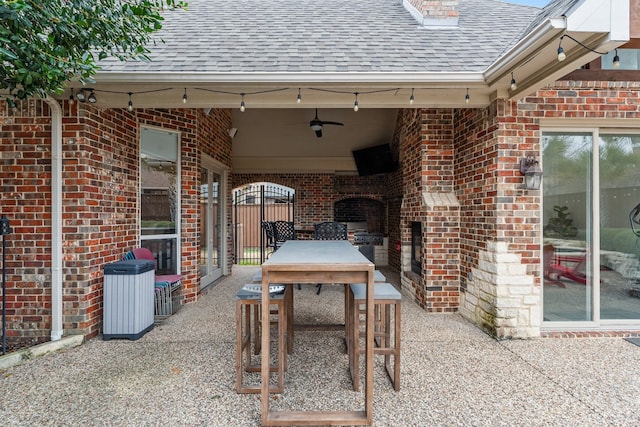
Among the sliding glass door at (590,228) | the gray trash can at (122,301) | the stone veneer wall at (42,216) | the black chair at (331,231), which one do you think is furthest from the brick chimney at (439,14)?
the gray trash can at (122,301)

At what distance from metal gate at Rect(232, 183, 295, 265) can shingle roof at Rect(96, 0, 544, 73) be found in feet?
13.7

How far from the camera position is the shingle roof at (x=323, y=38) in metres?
3.32

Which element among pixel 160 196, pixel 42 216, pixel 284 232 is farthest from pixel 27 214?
pixel 284 232

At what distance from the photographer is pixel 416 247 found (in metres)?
4.83

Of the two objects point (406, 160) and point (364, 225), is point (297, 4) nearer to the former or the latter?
point (406, 160)

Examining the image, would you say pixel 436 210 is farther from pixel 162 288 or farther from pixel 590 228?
pixel 162 288

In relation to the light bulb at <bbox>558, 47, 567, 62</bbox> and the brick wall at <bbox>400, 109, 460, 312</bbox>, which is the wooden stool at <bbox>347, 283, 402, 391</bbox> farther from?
the light bulb at <bbox>558, 47, 567, 62</bbox>

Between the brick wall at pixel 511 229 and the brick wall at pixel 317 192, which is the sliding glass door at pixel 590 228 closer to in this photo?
the brick wall at pixel 511 229

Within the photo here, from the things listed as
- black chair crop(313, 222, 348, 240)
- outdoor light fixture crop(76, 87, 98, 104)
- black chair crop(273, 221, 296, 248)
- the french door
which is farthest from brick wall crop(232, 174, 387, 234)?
outdoor light fixture crop(76, 87, 98, 104)

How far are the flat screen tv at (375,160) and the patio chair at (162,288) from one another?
16.4ft

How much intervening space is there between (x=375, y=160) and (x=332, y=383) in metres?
5.78

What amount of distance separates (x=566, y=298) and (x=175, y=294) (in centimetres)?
472

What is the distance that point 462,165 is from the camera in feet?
13.3

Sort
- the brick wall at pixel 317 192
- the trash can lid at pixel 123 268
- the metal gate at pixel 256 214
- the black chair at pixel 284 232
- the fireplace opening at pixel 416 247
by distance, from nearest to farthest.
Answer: the trash can lid at pixel 123 268 → the fireplace opening at pixel 416 247 → the black chair at pixel 284 232 → the brick wall at pixel 317 192 → the metal gate at pixel 256 214
